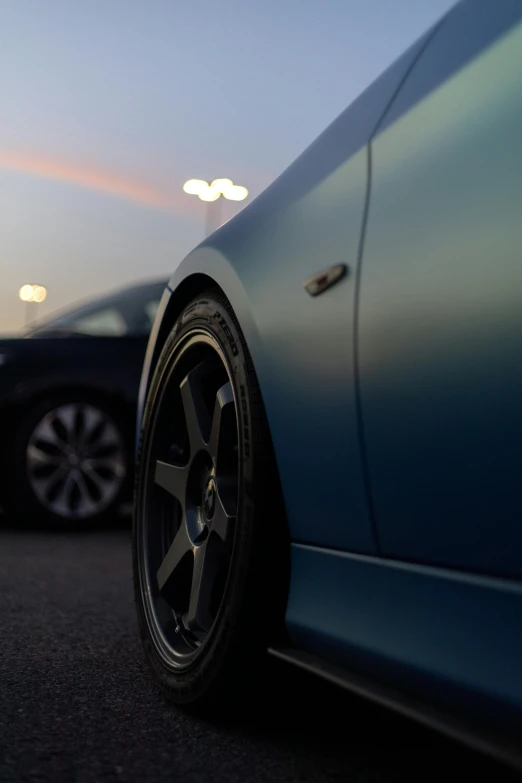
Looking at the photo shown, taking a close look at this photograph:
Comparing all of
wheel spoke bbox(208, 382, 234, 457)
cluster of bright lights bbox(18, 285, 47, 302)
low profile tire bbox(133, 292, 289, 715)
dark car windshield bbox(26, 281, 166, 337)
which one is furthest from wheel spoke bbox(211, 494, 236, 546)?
cluster of bright lights bbox(18, 285, 47, 302)

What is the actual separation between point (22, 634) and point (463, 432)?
1.82 metres

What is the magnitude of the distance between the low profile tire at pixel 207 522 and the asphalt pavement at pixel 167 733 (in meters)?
0.10

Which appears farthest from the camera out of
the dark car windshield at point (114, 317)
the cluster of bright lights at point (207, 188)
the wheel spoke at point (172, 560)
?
the cluster of bright lights at point (207, 188)

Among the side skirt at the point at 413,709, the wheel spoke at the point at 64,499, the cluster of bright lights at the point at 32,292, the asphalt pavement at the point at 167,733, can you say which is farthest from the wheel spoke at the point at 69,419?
the cluster of bright lights at the point at 32,292

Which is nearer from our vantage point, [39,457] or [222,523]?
[222,523]

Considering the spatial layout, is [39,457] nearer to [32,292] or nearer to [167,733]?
[167,733]

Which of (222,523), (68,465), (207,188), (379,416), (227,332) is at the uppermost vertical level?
(207,188)

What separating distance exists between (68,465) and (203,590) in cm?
370

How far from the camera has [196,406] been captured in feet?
7.64

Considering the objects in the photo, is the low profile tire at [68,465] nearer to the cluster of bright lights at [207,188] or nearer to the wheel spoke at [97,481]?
the wheel spoke at [97,481]

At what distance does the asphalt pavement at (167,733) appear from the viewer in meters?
1.73

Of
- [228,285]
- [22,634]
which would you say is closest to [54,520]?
[22,634]

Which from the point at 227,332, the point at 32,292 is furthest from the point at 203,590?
the point at 32,292

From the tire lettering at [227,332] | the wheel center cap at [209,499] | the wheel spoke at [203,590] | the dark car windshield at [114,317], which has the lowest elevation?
the wheel spoke at [203,590]
